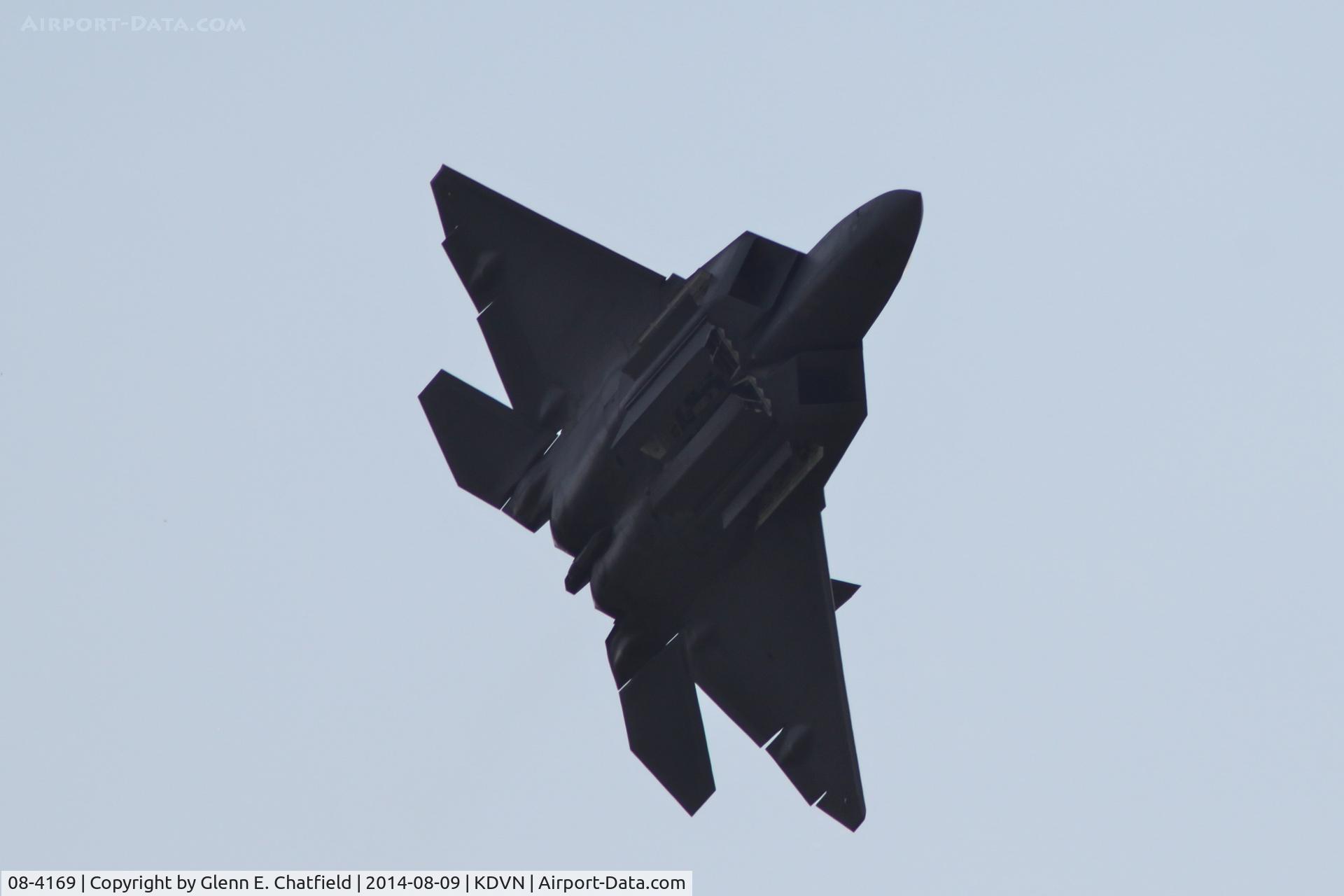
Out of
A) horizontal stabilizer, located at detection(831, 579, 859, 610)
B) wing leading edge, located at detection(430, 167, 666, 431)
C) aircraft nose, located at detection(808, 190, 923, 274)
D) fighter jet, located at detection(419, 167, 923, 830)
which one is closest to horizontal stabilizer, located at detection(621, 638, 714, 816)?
fighter jet, located at detection(419, 167, 923, 830)

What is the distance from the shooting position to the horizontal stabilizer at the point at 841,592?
122ft

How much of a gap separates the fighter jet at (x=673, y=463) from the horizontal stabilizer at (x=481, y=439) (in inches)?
1.4

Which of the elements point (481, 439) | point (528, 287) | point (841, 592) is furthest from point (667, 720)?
point (528, 287)

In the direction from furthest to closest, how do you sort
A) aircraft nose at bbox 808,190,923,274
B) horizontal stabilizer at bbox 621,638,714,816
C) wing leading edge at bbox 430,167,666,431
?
horizontal stabilizer at bbox 621,638,714,816, wing leading edge at bbox 430,167,666,431, aircraft nose at bbox 808,190,923,274

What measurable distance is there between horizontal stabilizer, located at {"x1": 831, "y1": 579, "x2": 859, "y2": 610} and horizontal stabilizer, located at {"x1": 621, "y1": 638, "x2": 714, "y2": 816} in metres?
3.12

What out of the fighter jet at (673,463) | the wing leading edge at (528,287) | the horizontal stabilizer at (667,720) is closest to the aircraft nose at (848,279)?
the fighter jet at (673,463)

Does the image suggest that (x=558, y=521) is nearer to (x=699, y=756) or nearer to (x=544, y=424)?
(x=544, y=424)

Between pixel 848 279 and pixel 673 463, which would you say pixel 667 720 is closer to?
pixel 673 463

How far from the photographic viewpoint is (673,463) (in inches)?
1321

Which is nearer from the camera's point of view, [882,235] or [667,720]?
[882,235]

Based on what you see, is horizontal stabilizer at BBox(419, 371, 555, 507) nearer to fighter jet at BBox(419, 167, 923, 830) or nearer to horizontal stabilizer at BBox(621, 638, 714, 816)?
fighter jet at BBox(419, 167, 923, 830)

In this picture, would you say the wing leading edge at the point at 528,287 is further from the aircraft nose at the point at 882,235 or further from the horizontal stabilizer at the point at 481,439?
the aircraft nose at the point at 882,235

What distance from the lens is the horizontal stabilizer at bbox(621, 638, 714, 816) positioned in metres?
36.2

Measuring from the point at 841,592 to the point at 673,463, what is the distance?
541cm
